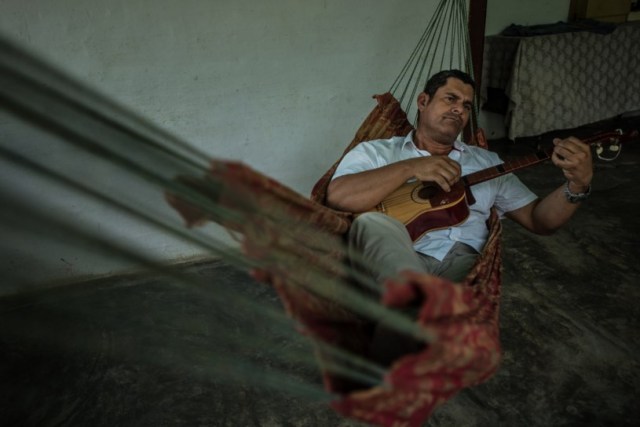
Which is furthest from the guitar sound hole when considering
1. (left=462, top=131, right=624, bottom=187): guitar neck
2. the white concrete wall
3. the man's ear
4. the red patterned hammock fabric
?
the white concrete wall

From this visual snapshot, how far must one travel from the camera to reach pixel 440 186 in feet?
5.14

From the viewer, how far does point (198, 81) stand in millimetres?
2393

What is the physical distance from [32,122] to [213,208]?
301 mm

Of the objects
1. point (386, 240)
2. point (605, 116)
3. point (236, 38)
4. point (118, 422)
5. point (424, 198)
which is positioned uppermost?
point (605, 116)

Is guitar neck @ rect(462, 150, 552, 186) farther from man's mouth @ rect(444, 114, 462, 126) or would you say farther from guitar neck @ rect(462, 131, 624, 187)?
man's mouth @ rect(444, 114, 462, 126)

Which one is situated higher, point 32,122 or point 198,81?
point 198,81

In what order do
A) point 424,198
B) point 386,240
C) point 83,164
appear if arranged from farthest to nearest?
point 83,164
point 424,198
point 386,240

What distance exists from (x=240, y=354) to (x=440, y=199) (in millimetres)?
929


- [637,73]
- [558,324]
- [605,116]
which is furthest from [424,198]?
[637,73]

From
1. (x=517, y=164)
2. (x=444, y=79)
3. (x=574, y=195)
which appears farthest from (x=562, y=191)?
(x=444, y=79)

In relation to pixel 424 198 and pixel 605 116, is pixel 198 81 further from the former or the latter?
pixel 605 116

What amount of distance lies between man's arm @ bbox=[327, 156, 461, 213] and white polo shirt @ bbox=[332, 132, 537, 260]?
0.34 ft

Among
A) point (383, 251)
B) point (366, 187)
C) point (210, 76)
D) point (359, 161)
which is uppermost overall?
point (210, 76)

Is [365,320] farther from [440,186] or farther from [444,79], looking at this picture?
[444,79]
